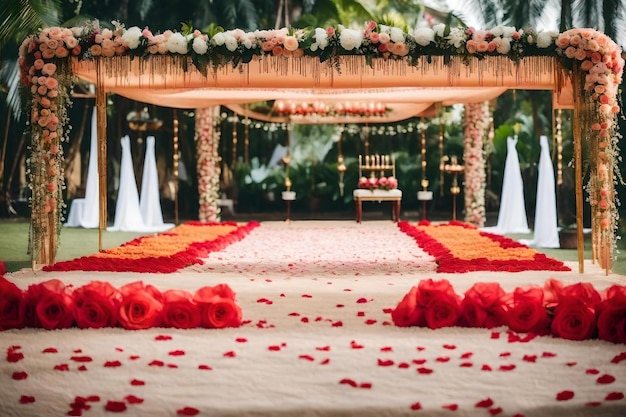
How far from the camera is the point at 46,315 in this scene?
17.0 ft

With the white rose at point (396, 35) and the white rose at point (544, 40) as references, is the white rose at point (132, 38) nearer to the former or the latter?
the white rose at point (396, 35)

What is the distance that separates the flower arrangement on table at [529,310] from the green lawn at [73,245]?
3.34 meters

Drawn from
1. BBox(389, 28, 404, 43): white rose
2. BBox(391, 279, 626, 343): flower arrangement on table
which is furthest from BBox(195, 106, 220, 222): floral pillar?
BBox(391, 279, 626, 343): flower arrangement on table

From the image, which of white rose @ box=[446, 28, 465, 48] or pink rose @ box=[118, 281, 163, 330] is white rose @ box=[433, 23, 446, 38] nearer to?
white rose @ box=[446, 28, 465, 48]

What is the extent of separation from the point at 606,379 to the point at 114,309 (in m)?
2.67

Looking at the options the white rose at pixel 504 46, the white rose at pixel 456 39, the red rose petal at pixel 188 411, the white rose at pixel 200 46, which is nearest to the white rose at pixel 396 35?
the white rose at pixel 456 39

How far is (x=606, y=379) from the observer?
3.90m

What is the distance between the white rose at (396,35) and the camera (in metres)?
8.06

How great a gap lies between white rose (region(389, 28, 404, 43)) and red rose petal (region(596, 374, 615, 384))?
4688 millimetres

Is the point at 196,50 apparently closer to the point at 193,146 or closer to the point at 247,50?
the point at 247,50

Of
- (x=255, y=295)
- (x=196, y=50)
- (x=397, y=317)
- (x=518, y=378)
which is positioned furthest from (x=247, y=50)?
(x=518, y=378)

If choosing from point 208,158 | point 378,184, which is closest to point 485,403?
point 208,158

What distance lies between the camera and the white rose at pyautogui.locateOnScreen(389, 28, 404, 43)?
8.06 meters

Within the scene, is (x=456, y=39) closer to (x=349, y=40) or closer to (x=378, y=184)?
(x=349, y=40)
